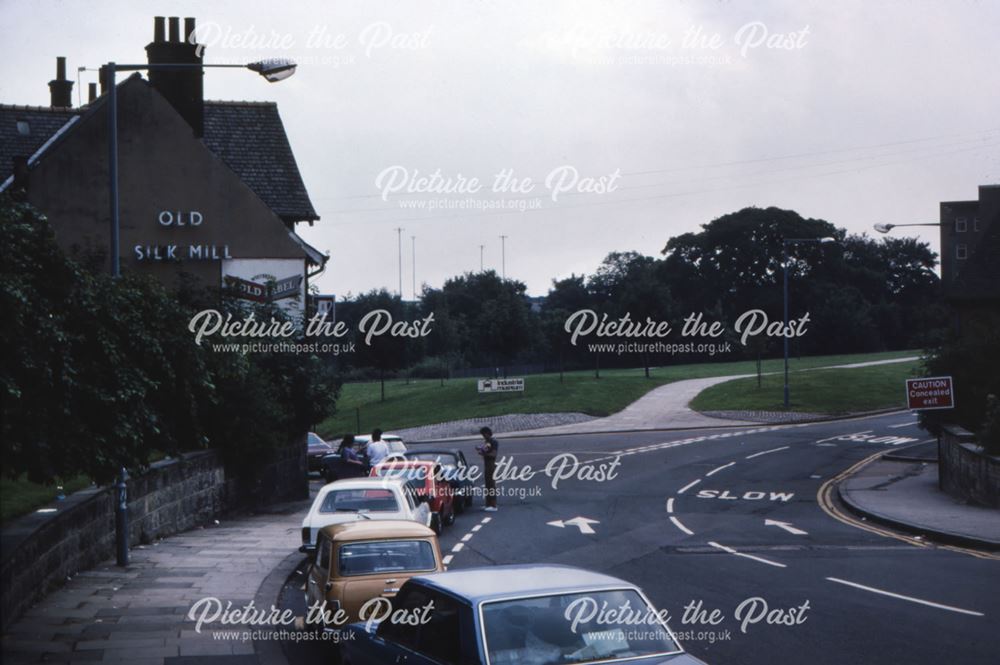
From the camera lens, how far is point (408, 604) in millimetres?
7723

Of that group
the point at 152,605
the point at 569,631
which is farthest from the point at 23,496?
the point at 569,631

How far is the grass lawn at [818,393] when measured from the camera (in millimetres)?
57250

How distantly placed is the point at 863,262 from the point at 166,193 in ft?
313

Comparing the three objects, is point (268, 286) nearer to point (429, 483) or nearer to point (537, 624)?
point (429, 483)

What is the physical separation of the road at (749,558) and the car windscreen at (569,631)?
372cm

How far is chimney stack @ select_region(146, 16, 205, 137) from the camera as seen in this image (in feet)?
102

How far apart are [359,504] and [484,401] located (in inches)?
1957

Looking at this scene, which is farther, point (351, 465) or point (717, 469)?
point (717, 469)

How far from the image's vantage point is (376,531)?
36.8 feet

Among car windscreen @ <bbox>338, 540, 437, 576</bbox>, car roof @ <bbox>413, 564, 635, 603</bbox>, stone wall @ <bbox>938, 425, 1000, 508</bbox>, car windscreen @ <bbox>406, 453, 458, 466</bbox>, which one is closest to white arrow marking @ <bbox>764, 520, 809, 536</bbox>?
stone wall @ <bbox>938, 425, 1000, 508</bbox>

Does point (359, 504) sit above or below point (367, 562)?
below

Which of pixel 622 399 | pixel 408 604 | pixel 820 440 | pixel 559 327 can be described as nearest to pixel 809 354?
pixel 559 327

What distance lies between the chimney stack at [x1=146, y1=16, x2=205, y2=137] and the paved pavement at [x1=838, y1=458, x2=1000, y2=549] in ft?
72.4

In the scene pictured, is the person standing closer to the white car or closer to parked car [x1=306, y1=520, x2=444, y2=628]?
the white car
